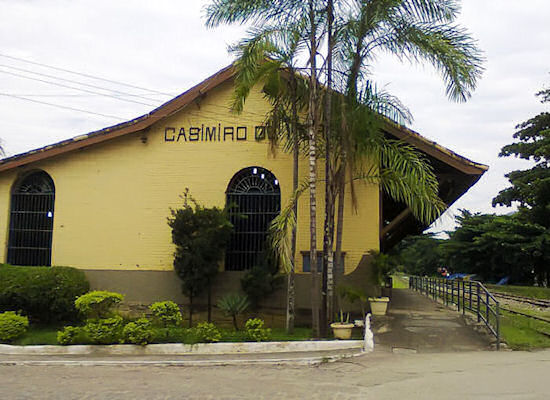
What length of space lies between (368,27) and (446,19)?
161 cm

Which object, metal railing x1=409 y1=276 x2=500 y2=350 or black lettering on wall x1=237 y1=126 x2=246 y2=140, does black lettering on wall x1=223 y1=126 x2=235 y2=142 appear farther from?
metal railing x1=409 y1=276 x2=500 y2=350

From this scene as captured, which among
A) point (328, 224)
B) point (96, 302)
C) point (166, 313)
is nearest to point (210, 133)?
point (328, 224)

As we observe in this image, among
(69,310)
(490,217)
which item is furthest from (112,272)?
(490,217)

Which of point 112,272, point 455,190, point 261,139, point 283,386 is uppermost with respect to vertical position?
point 261,139

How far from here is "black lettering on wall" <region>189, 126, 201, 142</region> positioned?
579 inches

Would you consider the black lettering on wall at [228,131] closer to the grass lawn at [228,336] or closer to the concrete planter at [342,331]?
the grass lawn at [228,336]

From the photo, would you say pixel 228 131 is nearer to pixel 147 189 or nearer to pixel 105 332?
pixel 147 189

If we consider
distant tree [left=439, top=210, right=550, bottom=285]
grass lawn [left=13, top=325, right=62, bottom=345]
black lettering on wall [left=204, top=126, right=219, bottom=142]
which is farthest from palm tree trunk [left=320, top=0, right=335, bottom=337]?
distant tree [left=439, top=210, right=550, bottom=285]

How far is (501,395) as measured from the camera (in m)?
6.63

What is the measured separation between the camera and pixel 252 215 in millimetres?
14297

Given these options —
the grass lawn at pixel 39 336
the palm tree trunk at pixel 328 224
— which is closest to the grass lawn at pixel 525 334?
the palm tree trunk at pixel 328 224

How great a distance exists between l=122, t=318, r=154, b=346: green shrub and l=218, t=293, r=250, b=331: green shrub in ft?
6.49

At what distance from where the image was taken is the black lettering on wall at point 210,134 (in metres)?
14.6

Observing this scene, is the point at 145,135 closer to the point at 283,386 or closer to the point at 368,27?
the point at 368,27
